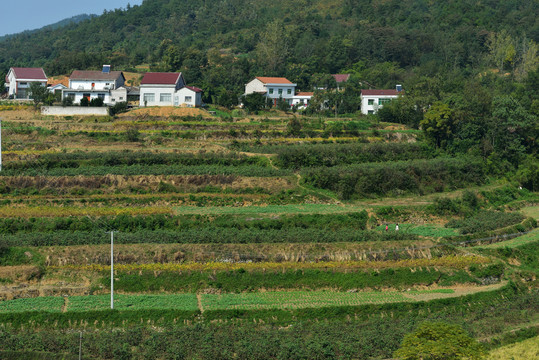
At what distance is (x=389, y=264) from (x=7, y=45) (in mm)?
119469

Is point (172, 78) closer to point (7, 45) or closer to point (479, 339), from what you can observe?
point (479, 339)

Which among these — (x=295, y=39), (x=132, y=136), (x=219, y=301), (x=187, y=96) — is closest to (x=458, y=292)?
(x=219, y=301)

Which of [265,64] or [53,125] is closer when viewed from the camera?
[53,125]

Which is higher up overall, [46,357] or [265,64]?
[265,64]

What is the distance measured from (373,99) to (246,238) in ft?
106

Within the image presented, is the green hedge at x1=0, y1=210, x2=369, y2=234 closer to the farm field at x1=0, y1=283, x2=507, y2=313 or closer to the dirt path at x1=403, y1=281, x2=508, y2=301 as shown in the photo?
the farm field at x1=0, y1=283, x2=507, y2=313

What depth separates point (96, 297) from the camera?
93.0ft

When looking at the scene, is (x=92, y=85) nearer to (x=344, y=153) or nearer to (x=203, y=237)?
(x=344, y=153)

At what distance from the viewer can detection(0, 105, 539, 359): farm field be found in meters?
26.5

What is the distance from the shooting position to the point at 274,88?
63.7m

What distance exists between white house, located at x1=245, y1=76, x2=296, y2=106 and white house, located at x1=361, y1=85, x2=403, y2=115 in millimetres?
6221

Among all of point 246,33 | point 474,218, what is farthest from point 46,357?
point 246,33

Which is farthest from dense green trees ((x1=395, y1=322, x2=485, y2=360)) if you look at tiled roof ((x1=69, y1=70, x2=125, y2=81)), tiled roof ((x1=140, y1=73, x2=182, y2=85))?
tiled roof ((x1=69, y1=70, x2=125, y2=81))

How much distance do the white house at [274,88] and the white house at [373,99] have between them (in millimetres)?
6221
